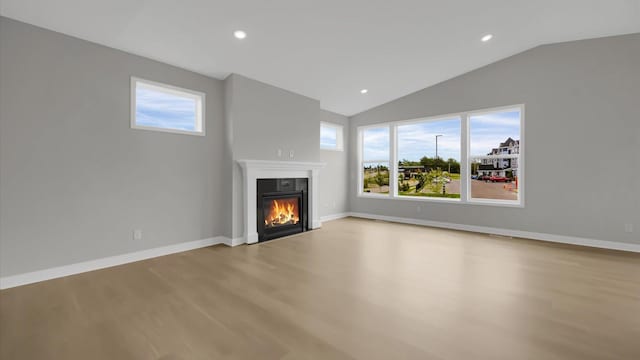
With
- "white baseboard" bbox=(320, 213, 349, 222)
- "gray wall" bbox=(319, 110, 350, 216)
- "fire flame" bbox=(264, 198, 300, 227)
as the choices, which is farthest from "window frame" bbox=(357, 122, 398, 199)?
"fire flame" bbox=(264, 198, 300, 227)

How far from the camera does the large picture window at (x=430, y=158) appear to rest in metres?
5.71

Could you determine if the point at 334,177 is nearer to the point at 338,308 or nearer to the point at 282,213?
the point at 282,213

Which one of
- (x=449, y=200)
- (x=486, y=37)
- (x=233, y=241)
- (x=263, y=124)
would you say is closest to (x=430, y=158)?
(x=449, y=200)

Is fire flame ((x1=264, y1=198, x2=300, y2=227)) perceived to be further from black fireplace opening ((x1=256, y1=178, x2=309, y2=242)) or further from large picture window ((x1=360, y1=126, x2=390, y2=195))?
large picture window ((x1=360, y1=126, x2=390, y2=195))

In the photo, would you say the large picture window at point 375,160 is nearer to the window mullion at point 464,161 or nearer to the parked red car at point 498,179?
the window mullion at point 464,161

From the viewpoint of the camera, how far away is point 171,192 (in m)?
4.02

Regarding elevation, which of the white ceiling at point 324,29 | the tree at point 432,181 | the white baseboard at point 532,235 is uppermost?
the white ceiling at point 324,29

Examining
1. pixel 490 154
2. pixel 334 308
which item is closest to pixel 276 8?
pixel 334 308

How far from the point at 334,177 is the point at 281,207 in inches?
83.3

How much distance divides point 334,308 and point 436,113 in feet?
15.9

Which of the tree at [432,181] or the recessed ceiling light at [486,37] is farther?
the tree at [432,181]

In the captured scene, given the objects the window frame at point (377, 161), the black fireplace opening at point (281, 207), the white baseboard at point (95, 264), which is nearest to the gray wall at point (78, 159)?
the white baseboard at point (95, 264)

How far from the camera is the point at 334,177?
685cm

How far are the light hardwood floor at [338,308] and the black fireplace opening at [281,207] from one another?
93 centimetres
